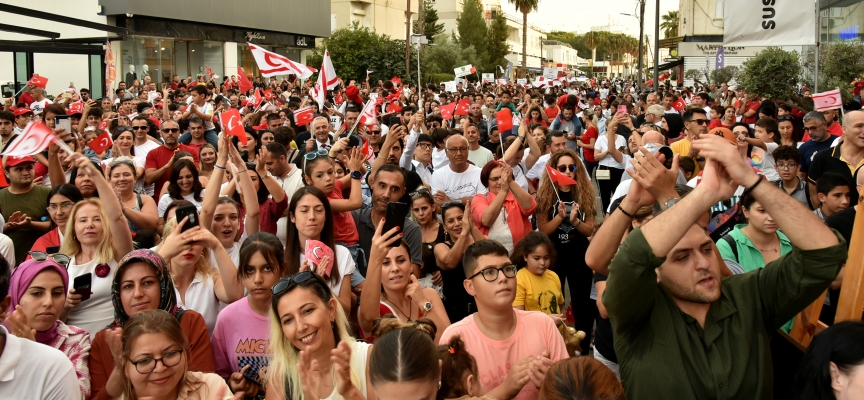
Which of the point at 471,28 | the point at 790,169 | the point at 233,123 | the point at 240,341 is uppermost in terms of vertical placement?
the point at 471,28

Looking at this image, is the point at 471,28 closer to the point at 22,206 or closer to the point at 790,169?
the point at 790,169

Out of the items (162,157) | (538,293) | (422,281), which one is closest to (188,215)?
(422,281)

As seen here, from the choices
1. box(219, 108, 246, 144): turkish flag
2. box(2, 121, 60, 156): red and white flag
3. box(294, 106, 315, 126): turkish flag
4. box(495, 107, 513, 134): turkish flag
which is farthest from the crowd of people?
box(495, 107, 513, 134): turkish flag

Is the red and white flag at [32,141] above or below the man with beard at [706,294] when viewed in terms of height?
above

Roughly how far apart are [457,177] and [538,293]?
3.01 m

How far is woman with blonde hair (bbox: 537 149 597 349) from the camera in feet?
22.3

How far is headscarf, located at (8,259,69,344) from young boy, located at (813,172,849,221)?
17.8 feet

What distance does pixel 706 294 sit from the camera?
3.12 metres

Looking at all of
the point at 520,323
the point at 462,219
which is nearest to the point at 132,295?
the point at 520,323

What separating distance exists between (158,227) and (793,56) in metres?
17.5

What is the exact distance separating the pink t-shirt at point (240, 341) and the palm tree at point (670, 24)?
302ft

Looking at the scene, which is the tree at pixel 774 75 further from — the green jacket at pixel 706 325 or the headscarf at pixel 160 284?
the headscarf at pixel 160 284

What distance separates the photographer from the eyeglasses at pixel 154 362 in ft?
11.3

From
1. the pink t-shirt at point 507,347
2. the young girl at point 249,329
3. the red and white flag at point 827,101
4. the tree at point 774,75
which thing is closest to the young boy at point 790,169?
the red and white flag at point 827,101
